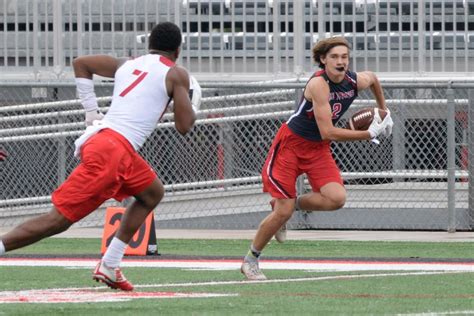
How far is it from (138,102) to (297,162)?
2307mm

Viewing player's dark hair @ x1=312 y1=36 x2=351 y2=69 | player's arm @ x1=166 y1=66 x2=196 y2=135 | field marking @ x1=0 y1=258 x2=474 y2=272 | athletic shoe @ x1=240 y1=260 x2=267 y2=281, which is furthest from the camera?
field marking @ x1=0 y1=258 x2=474 y2=272

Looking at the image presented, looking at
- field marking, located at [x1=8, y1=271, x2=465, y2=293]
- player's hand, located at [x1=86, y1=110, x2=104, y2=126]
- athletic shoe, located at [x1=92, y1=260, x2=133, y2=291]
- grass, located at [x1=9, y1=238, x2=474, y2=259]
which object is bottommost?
grass, located at [x1=9, y1=238, x2=474, y2=259]

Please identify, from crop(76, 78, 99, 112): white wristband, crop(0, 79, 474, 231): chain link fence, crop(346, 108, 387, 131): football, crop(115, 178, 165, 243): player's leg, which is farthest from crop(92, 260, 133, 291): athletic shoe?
crop(0, 79, 474, 231): chain link fence

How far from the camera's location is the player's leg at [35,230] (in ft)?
27.5

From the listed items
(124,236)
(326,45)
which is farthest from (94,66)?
(326,45)

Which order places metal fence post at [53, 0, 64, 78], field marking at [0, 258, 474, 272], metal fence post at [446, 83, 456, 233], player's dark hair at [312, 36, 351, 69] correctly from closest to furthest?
player's dark hair at [312, 36, 351, 69] < field marking at [0, 258, 474, 272] < metal fence post at [446, 83, 456, 233] < metal fence post at [53, 0, 64, 78]

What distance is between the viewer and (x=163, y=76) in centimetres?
886

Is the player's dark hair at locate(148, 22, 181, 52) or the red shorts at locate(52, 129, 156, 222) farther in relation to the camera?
the player's dark hair at locate(148, 22, 181, 52)

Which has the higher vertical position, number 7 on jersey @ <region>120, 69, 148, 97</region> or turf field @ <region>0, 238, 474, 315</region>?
number 7 on jersey @ <region>120, 69, 148, 97</region>

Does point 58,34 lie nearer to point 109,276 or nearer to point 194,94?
point 194,94

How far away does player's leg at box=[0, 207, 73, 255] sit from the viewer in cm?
838

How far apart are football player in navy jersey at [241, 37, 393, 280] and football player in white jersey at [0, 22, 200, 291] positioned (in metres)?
1.68

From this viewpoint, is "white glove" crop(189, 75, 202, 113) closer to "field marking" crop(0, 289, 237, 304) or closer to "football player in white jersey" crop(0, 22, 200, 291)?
"football player in white jersey" crop(0, 22, 200, 291)

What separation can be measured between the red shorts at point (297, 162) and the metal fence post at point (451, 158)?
191 inches
